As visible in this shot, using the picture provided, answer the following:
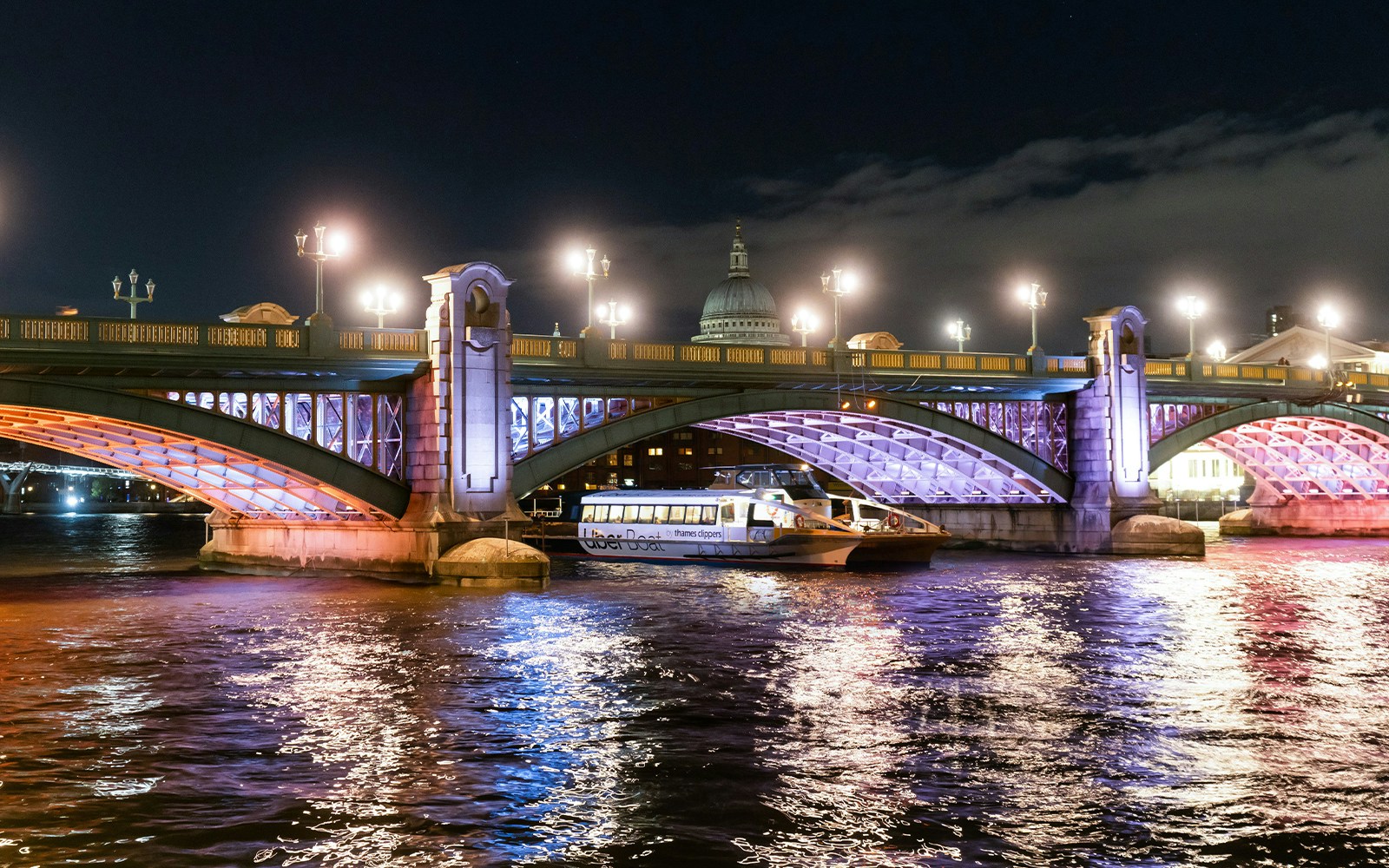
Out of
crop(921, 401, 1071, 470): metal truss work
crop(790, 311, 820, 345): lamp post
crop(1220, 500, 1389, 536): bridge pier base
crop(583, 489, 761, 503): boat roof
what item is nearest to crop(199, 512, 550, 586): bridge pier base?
crop(583, 489, 761, 503): boat roof

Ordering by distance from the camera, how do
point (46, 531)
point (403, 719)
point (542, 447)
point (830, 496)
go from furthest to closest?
point (46, 531)
point (830, 496)
point (542, 447)
point (403, 719)

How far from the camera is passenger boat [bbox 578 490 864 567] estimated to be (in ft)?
201

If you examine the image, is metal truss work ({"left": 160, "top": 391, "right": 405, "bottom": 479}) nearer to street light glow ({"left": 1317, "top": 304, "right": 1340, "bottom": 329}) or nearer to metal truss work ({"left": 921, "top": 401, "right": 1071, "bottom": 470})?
metal truss work ({"left": 921, "top": 401, "right": 1071, "bottom": 470})

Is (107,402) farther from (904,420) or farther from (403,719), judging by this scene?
(904,420)

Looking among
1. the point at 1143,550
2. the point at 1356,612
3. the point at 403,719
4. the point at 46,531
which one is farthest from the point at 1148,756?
the point at 46,531

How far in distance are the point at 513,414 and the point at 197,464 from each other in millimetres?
12412

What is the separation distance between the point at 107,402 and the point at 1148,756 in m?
35.8

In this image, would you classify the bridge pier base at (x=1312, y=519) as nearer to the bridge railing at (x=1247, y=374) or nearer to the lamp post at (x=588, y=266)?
the bridge railing at (x=1247, y=374)

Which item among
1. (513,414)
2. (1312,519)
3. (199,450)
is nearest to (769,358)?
(513,414)

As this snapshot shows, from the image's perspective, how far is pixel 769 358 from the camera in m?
61.2

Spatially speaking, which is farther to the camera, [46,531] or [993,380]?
[46,531]

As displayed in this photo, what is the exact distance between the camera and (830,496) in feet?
243

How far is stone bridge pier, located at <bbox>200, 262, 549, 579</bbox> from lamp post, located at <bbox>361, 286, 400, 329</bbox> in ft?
11.7

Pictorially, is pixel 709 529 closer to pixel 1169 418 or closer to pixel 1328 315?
pixel 1169 418
